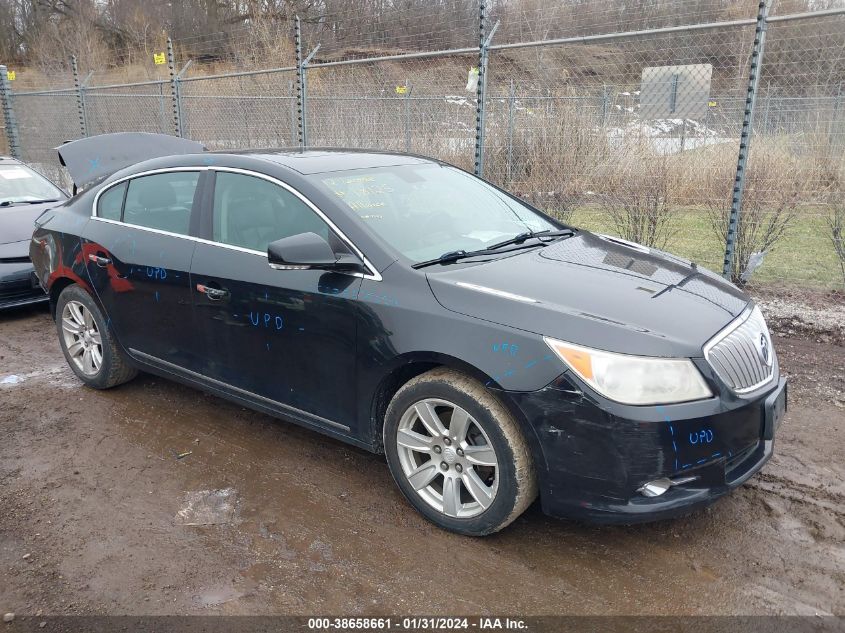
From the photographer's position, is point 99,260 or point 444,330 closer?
point 444,330

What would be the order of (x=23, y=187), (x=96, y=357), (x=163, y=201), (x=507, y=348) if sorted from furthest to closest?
1. (x=23, y=187)
2. (x=96, y=357)
3. (x=163, y=201)
4. (x=507, y=348)

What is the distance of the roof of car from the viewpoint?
12.1 ft

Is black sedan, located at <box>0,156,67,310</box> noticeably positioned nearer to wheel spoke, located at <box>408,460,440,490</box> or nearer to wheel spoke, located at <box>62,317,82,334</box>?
wheel spoke, located at <box>62,317,82,334</box>

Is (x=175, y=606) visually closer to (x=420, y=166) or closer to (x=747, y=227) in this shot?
(x=420, y=166)

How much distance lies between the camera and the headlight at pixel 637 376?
2551 millimetres

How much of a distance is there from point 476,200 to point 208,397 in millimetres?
2332

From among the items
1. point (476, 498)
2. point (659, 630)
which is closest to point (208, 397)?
point (476, 498)

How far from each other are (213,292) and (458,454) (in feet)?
5.54

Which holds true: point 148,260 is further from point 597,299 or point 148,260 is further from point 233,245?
point 597,299

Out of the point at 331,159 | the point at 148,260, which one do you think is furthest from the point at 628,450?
the point at 148,260

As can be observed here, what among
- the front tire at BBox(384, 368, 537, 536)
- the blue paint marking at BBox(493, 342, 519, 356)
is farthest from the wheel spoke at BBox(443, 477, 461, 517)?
the blue paint marking at BBox(493, 342, 519, 356)

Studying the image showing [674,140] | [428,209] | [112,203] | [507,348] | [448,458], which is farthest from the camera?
[674,140]

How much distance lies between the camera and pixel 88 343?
4770 millimetres

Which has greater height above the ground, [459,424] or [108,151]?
[108,151]
